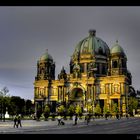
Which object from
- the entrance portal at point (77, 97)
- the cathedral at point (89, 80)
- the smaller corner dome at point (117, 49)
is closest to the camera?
the cathedral at point (89, 80)

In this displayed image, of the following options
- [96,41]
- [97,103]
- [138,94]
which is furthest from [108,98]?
[138,94]

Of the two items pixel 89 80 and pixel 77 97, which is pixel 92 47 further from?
pixel 77 97

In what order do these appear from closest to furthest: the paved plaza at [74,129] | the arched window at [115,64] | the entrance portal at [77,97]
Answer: the paved plaza at [74,129] → the entrance portal at [77,97] → the arched window at [115,64]

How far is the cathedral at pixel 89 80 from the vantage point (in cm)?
8788

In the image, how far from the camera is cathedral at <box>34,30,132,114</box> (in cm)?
8788

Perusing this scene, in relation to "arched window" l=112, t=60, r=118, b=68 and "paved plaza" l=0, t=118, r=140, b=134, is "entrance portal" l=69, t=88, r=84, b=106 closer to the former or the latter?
"arched window" l=112, t=60, r=118, b=68

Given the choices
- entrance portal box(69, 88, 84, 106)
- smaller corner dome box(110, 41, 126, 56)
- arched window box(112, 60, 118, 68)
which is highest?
smaller corner dome box(110, 41, 126, 56)

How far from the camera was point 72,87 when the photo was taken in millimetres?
93250

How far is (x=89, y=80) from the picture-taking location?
298 ft

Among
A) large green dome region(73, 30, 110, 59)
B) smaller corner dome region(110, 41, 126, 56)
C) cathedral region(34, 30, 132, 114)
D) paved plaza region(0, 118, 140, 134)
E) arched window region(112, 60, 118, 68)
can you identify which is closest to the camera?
paved plaza region(0, 118, 140, 134)

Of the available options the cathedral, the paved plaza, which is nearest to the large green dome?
the cathedral

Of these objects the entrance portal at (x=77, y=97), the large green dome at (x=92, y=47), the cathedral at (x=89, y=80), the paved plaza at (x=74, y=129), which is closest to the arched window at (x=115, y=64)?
the cathedral at (x=89, y=80)

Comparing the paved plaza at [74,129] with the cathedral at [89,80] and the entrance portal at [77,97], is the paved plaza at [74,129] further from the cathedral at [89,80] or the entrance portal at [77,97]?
the entrance portal at [77,97]
